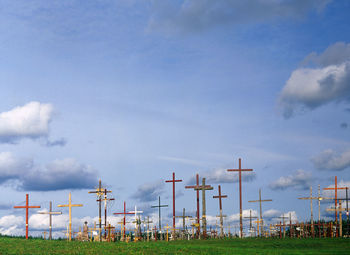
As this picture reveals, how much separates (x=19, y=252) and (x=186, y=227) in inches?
1388

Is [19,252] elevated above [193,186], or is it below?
below

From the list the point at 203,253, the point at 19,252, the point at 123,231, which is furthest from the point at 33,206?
the point at 203,253

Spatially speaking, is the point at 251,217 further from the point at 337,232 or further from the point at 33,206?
the point at 33,206

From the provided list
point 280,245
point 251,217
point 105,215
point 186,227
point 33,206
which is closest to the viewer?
point 280,245

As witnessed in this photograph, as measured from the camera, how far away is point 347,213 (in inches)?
2409

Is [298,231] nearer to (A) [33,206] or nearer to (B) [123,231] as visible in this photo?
(B) [123,231]

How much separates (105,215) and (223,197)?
1530 cm

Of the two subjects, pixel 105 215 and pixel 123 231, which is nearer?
pixel 105 215

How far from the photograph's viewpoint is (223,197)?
63719 mm

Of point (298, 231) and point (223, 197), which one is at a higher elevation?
point (223, 197)

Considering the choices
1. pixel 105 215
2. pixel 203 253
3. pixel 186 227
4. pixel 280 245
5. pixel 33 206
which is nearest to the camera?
pixel 203 253

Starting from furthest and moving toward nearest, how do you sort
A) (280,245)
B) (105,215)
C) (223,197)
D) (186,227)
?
1. (186,227)
2. (223,197)
3. (105,215)
4. (280,245)

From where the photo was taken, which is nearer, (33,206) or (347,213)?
(33,206)

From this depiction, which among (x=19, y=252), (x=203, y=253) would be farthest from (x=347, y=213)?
(x=19, y=252)
